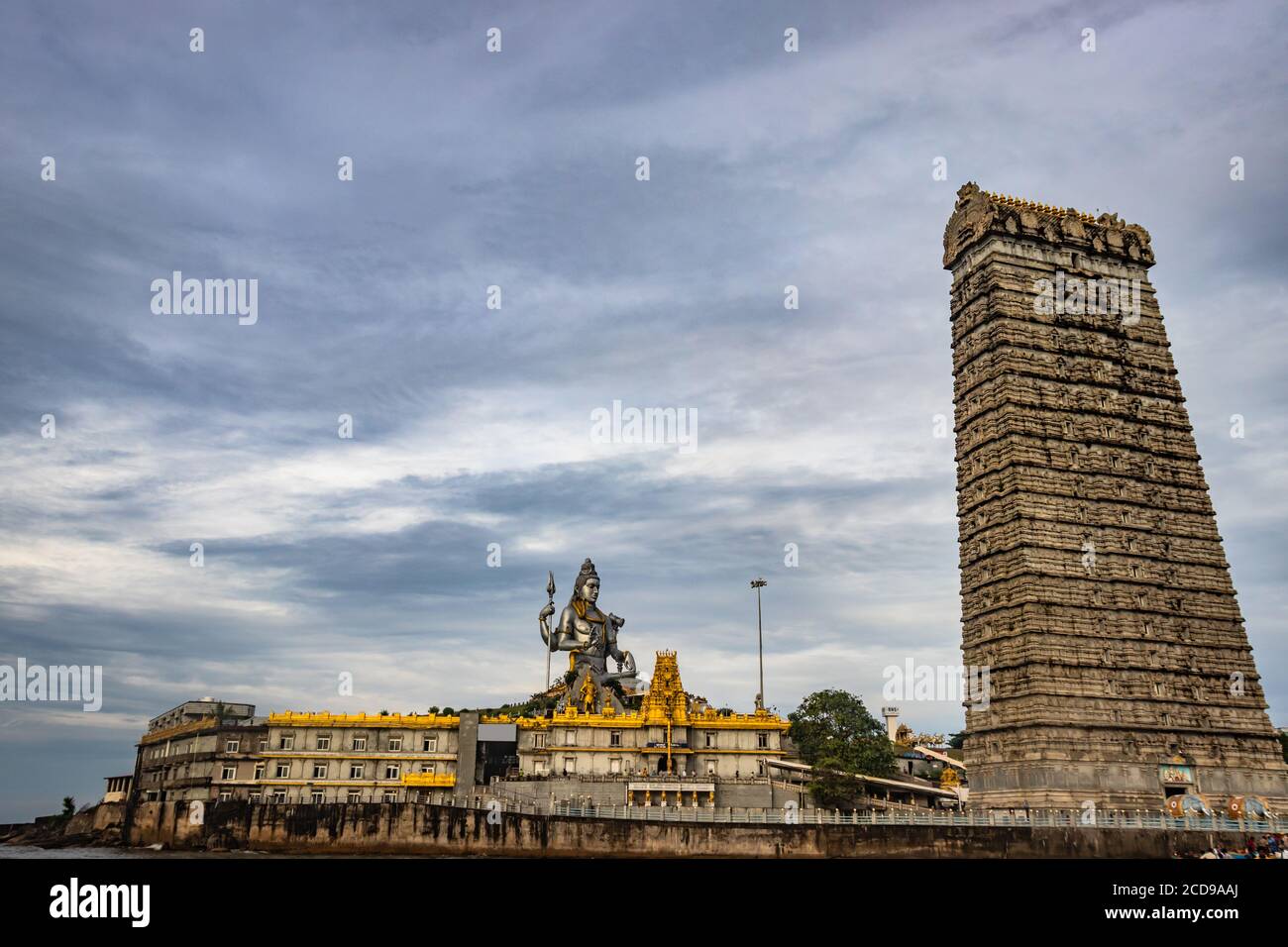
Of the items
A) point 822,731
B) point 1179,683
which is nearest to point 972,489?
point 1179,683

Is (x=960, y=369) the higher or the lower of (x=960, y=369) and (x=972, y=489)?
the higher

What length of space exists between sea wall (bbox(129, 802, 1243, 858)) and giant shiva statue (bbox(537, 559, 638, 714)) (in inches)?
800

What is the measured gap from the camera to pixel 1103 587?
80375 millimetres

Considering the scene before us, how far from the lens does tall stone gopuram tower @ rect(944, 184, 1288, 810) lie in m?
75.8

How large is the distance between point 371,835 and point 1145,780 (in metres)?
61.2

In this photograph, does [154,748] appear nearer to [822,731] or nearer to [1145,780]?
[822,731]

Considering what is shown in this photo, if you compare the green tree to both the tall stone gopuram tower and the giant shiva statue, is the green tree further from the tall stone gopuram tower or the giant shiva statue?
the giant shiva statue

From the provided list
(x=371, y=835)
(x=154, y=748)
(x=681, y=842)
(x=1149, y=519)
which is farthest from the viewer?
(x=154, y=748)

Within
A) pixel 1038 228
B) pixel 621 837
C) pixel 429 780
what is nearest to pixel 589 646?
pixel 429 780

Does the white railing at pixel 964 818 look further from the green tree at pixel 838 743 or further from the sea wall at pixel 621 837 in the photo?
the green tree at pixel 838 743

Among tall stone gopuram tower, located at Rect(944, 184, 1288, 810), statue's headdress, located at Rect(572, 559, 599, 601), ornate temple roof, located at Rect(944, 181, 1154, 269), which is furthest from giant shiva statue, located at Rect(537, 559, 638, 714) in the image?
ornate temple roof, located at Rect(944, 181, 1154, 269)

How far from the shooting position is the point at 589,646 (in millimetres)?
93562

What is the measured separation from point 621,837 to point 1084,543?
153 feet
